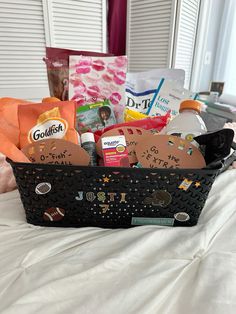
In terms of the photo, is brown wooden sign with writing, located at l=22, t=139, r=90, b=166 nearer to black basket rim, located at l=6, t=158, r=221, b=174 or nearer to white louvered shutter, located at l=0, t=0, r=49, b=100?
black basket rim, located at l=6, t=158, r=221, b=174

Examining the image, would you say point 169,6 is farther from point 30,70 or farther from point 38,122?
point 38,122

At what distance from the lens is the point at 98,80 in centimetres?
67

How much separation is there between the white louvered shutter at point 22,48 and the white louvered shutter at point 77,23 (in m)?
0.11

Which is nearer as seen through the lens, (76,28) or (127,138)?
(127,138)

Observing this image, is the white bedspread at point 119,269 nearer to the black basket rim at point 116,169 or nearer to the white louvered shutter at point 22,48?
the black basket rim at point 116,169

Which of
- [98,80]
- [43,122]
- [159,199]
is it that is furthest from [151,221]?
[98,80]

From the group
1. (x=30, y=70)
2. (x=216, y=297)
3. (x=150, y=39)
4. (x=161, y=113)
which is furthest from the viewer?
(x=150, y=39)

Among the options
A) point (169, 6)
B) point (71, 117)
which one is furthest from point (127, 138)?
point (169, 6)

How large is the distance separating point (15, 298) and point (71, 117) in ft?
1.11

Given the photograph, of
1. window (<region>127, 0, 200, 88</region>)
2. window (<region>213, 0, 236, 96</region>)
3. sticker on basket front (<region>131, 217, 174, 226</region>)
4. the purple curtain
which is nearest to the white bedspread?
sticker on basket front (<region>131, 217, 174, 226</region>)

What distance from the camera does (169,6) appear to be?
6.04 ft

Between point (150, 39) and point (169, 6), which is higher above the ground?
point (169, 6)

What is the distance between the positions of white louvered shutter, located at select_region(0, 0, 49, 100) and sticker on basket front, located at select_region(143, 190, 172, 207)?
170 cm

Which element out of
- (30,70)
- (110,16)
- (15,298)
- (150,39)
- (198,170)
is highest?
(110,16)
